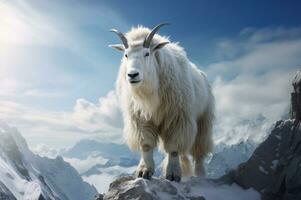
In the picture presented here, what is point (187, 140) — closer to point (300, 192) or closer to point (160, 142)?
point (160, 142)

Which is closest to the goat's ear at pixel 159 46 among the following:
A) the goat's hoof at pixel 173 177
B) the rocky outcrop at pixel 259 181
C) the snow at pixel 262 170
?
the goat's hoof at pixel 173 177

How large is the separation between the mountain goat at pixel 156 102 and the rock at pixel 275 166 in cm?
153

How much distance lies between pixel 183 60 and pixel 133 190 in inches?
178

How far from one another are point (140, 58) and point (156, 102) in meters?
1.22

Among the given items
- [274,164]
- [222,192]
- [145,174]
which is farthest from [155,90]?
[274,164]

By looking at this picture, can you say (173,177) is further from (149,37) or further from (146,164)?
(149,37)

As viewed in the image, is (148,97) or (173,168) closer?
(173,168)

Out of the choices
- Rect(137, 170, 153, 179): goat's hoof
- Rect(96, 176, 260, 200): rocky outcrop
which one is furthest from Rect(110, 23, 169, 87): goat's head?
Rect(96, 176, 260, 200): rocky outcrop

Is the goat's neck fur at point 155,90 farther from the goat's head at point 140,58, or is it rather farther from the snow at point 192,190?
the snow at point 192,190

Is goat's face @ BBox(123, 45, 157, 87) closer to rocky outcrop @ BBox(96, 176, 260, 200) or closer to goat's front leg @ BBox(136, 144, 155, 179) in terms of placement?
goat's front leg @ BBox(136, 144, 155, 179)

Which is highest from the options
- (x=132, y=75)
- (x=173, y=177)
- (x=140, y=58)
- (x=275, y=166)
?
(x=140, y=58)

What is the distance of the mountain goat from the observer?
12.1m

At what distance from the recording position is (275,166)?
1205 cm

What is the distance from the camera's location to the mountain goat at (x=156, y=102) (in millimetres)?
12094
